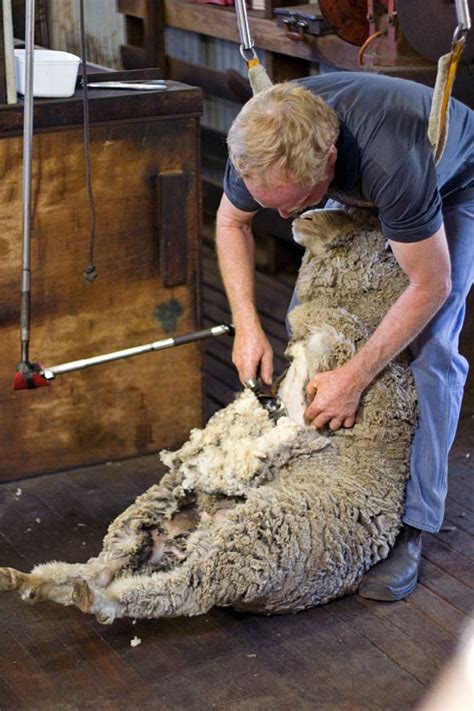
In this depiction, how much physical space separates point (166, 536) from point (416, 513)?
70 cm

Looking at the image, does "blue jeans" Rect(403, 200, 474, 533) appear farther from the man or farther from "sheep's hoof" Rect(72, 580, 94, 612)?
"sheep's hoof" Rect(72, 580, 94, 612)

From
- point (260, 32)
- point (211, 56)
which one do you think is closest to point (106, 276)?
point (260, 32)

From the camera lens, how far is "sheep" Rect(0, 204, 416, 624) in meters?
2.76

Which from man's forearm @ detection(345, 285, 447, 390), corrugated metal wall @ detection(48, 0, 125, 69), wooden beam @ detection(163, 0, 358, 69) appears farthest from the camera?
corrugated metal wall @ detection(48, 0, 125, 69)

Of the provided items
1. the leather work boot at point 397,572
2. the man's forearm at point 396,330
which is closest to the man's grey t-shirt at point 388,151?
the man's forearm at point 396,330

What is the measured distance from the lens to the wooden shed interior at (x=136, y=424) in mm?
2775

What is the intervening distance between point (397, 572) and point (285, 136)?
1.25 m

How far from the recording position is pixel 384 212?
9.15 feet

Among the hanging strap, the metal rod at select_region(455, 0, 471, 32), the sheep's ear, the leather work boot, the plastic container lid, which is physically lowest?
Result: the leather work boot

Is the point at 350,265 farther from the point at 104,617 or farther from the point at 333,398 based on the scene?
the point at 104,617

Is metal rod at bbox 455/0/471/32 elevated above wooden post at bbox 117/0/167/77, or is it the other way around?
metal rod at bbox 455/0/471/32

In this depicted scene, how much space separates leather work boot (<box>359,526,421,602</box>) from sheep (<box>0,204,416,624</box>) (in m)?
0.04

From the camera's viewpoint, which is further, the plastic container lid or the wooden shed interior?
the plastic container lid

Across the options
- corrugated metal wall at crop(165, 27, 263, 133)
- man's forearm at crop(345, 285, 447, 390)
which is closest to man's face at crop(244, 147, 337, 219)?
man's forearm at crop(345, 285, 447, 390)
